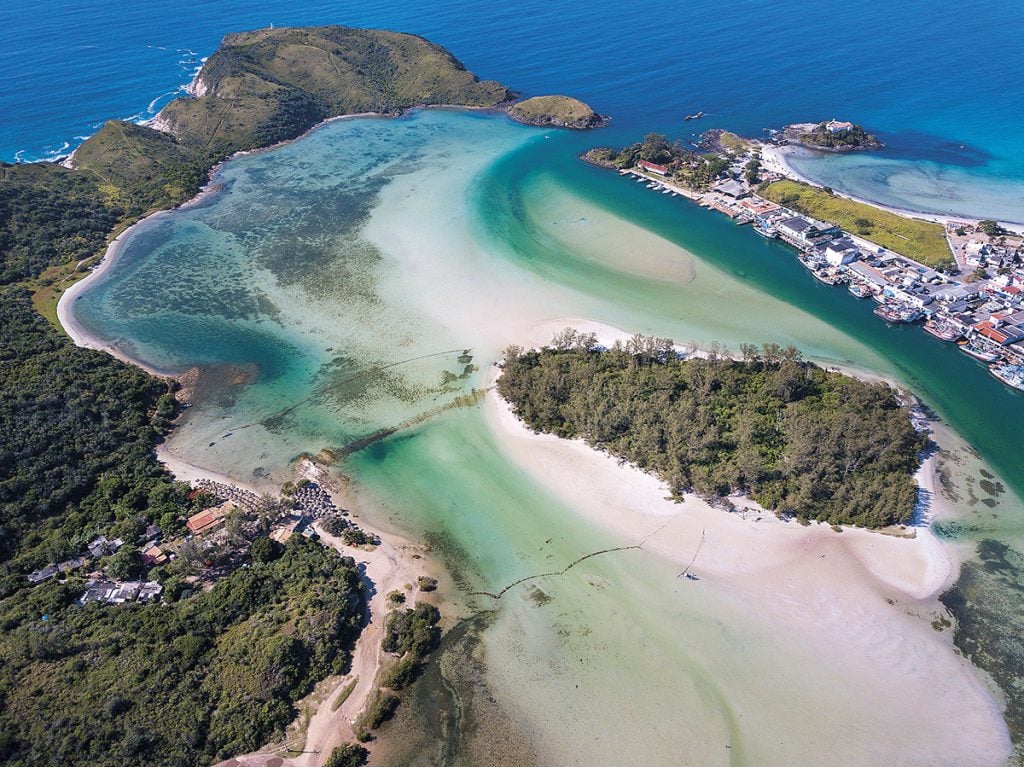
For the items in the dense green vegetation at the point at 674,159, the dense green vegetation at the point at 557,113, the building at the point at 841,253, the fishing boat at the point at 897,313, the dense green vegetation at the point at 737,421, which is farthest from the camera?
the dense green vegetation at the point at 557,113

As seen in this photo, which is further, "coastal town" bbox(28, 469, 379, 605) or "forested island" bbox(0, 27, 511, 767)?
"coastal town" bbox(28, 469, 379, 605)

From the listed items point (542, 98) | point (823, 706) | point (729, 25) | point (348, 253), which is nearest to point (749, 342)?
point (823, 706)

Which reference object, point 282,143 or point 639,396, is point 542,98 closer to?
point 282,143

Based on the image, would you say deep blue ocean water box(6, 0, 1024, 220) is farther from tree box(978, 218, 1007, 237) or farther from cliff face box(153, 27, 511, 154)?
cliff face box(153, 27, 511, 154)

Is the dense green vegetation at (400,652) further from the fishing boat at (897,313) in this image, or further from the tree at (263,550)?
the fishing boat at (897,313)

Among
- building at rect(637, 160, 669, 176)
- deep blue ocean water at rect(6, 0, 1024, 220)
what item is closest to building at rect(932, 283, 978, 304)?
deep blue ocean water at rect(6, 0, 1024, 220)

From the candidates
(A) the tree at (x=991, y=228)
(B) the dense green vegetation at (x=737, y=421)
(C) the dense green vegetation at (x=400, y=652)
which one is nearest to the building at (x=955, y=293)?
(A) the tree at (x=991, y=228)
